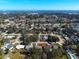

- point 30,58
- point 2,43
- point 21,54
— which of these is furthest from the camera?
point 2,43

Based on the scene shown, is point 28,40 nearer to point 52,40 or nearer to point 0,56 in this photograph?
point 52,40

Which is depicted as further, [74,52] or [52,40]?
[52,40]

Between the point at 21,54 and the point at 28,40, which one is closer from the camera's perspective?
the point at 21,54

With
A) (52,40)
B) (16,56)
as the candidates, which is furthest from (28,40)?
(16,56)

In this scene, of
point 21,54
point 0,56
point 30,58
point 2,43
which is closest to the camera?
point 30,58

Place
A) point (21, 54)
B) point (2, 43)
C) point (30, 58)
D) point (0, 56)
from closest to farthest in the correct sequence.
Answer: point (30, 58)
point (0, 56)
point (21, 54)
point (2, 43)

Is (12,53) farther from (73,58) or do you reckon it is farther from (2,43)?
(73,58)

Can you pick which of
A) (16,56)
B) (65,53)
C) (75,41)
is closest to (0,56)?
(16,56)
